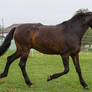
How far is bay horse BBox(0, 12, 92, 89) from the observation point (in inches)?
251

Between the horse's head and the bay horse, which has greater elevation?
the horse's head

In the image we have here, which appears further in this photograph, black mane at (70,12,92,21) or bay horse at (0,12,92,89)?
black mane at (70,12,92,21)

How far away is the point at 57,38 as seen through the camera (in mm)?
6484

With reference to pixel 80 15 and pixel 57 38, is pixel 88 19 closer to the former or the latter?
pixel 80 15

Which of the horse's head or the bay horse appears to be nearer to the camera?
the bay horse

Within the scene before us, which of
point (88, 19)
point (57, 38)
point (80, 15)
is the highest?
point (80, 15)

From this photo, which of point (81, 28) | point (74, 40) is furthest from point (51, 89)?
point (81, 28)

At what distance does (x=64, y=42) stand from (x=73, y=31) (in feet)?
1.47

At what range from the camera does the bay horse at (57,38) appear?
637cm

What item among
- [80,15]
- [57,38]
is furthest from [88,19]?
[57,38]

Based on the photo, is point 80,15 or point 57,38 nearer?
point 57,38

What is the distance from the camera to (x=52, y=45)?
652cm

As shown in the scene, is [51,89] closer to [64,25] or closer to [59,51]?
[59,51]

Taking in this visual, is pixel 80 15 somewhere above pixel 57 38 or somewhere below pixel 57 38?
above
